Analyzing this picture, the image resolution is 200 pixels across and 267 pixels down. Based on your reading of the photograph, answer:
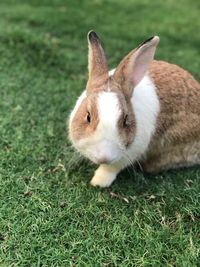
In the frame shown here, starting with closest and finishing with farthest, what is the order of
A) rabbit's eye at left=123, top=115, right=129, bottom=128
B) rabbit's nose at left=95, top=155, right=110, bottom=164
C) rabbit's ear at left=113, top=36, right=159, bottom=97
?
rabbit's nose at left=95, top=155, right=110, bottom=164, rabbit's eye at left=123, top=115, right=129, bottom=128, rabbit's ear at left=113, top=36, right=159, bottom=97

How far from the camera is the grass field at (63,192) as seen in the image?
3330mm

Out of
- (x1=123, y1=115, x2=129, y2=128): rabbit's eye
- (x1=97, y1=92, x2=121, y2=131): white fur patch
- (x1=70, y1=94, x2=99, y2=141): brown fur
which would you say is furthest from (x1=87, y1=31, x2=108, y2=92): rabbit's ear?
(x1=123, y1=115, x2=129, y2=128): rabbit's eye

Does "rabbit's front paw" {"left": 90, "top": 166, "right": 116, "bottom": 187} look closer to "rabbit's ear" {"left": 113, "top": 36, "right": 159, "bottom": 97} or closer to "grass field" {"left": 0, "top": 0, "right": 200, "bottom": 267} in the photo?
"grass field" {"left": 0, "top": 0, "right": 200, "bottom": 267}

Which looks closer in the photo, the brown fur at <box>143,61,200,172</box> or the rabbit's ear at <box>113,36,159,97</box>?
the rabbit's ear at <box>113,36,159,97</box>

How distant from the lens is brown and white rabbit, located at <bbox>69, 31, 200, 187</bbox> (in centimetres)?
339

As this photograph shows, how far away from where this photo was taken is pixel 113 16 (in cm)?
803

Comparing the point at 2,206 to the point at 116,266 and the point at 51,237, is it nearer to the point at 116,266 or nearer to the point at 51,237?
the point at 51,237

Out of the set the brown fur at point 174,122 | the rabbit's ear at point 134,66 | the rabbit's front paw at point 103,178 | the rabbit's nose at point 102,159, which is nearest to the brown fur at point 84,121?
the rabbit's nose at point 102,159

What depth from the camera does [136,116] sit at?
148 inches

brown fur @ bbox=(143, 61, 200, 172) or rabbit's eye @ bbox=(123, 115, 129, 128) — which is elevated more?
rabbit's eye @ bbox=(123, 115, 129, 128)

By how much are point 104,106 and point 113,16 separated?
4981 mm

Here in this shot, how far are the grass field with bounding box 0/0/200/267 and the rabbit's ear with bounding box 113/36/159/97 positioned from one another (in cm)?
90

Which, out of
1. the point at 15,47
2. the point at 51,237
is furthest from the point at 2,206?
the point at 15,47

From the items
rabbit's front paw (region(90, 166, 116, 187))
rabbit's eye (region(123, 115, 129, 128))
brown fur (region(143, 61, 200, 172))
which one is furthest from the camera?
brown fur (region(143, 61, 200, 172))
